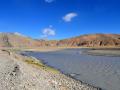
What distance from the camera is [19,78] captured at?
17.0 metres

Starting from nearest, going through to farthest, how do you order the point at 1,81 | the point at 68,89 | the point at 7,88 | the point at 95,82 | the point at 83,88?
the point at 7,88, the point at 1,81, the point at 68,89, the point at 83,88, the point at 95,82

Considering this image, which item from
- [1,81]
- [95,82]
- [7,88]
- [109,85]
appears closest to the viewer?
[7,88]

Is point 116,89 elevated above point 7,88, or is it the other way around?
point 7,88

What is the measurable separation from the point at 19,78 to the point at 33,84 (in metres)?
1.92

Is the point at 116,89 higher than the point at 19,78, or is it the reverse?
the point at 19,78

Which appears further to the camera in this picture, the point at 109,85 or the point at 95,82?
the point at 95,82

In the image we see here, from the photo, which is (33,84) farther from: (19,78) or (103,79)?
(103,79)

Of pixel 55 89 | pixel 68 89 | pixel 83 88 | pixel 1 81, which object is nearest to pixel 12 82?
pixel 1 81

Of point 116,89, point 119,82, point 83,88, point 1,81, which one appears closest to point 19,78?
point 1,81

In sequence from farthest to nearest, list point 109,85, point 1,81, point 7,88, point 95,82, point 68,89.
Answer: point 95,82
point 109,85
point 68,89
point 1,81
point 7,88

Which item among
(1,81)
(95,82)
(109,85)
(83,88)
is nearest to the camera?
(1,81)

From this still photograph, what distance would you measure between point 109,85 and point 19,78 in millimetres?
9498

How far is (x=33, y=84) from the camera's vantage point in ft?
51.1

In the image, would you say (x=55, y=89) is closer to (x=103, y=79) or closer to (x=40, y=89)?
(x=40, y=89)
